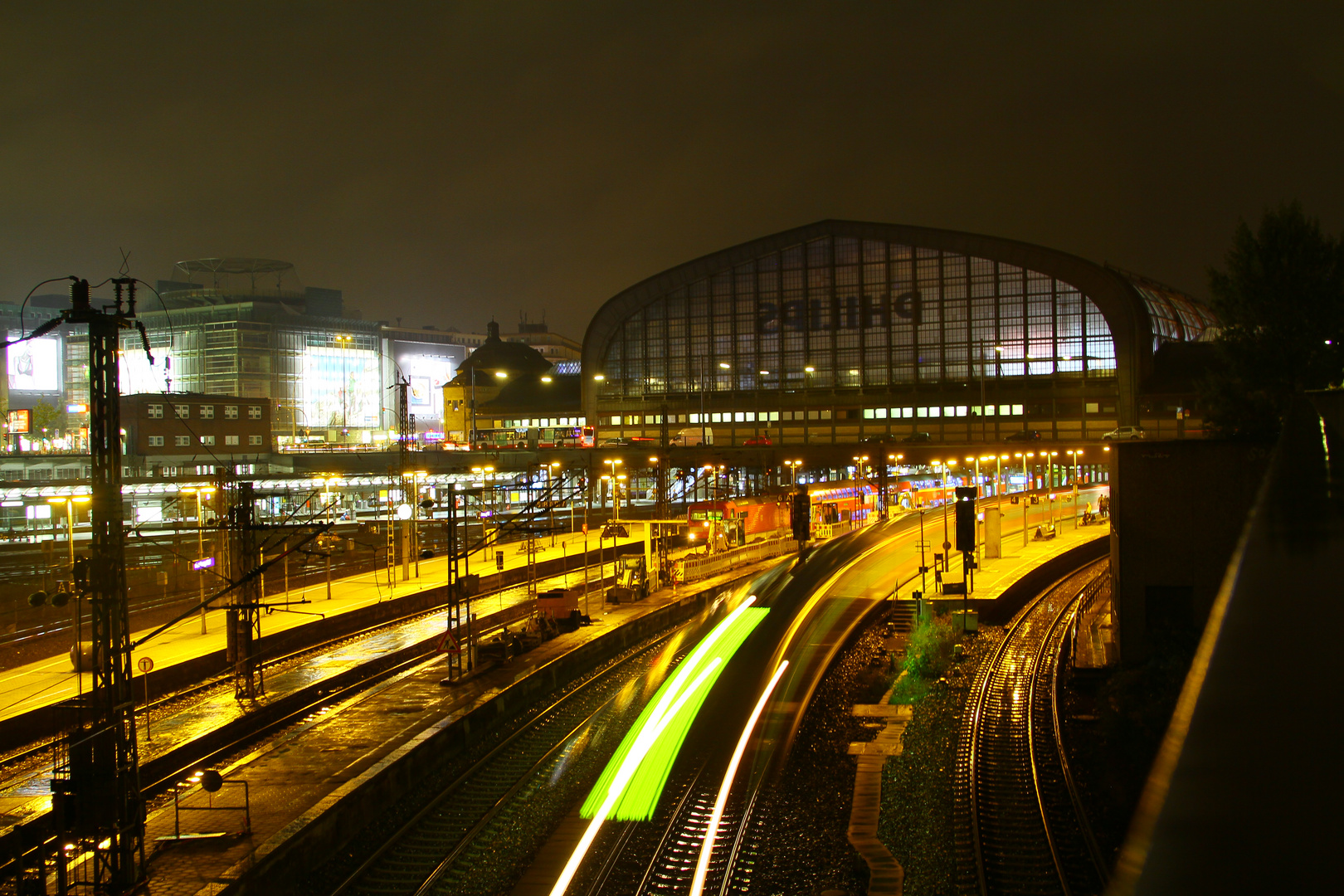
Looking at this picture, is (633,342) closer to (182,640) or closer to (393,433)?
(393,433)

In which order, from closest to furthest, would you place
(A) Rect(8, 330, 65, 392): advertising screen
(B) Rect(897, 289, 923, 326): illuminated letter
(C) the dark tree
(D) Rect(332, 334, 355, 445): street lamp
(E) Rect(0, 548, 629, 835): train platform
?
(E) Rect(0, 548, 629, 835): train platform < (C) the dark tree < (B) Rect(897, 289, 923, 326): illuminated letter < (A) Rect(8, 330, 65, 392): advertising screen < (D) Rect(332, 334, 355, 445): street lamp

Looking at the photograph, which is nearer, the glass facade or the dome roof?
the glass facade

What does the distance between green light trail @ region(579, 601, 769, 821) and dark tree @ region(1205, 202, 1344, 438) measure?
12.9 meters

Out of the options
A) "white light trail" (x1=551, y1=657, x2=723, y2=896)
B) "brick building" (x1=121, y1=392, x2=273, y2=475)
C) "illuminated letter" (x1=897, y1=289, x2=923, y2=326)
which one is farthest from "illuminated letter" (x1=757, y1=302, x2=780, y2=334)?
"white light trail" (x1=551, y1=657, x2=723, y2=896)

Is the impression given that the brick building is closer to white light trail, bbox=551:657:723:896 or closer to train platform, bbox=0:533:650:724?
train platform, bbox=0:533:650:724

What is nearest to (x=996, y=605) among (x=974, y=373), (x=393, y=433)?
(x=974, y=373)

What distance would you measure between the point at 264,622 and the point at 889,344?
134ft

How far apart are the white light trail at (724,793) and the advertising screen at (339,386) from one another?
7365cm

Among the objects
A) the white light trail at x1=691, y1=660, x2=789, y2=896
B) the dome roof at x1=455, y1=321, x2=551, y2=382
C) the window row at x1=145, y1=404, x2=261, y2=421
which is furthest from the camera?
the dome roof at x1=455, y1=321, x2=551, y2=382

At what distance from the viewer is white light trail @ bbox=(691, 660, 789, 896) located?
9203 millimetres

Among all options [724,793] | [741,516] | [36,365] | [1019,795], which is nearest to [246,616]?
[724,793]

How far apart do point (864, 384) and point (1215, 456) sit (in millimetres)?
38285

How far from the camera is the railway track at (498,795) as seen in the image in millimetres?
9562

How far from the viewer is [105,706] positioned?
9.48 m
